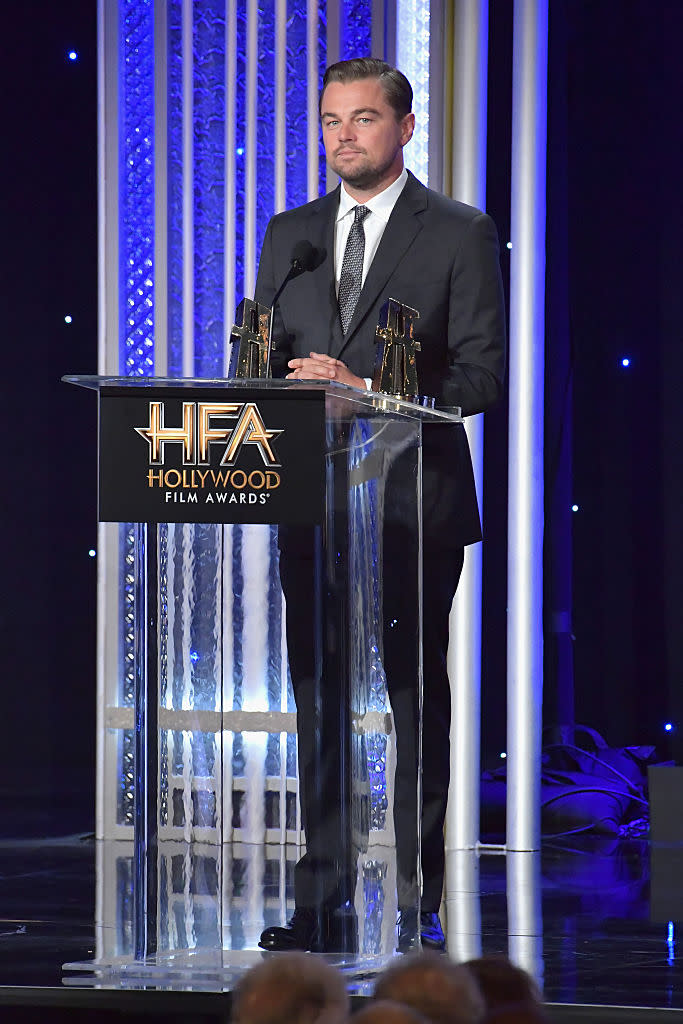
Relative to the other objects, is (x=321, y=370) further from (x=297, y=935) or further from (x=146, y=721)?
(x=297, y=935)

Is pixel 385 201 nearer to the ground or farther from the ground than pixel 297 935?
farther from the ground

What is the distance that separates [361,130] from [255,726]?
1135 millimetres

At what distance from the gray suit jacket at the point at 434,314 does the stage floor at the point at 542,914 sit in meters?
0.73

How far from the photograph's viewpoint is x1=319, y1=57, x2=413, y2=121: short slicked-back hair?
8.25 ft

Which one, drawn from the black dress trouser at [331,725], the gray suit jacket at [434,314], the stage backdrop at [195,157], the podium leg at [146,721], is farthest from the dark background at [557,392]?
the podium leg at [146,721]

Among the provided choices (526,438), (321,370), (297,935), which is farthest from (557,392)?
(297,935)

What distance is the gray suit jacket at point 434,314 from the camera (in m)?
2.43

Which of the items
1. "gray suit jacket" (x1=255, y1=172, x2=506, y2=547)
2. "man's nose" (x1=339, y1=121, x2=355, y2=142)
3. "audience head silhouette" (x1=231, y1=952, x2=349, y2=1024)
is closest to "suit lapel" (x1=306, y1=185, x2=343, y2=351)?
"gray suit jacket" (x1=255, y1=172, x2=506, y2=547)

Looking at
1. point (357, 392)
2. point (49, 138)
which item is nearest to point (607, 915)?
point (357, 392)

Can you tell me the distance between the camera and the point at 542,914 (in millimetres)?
2818

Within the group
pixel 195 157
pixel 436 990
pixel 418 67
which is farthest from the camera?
pixel 195 157

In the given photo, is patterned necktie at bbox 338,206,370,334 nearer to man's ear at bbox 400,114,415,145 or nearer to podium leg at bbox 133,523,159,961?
man's ear at bbox 400,114,415,145

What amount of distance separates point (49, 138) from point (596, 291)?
1910mm

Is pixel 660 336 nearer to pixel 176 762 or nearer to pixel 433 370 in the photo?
pixel 433 370
